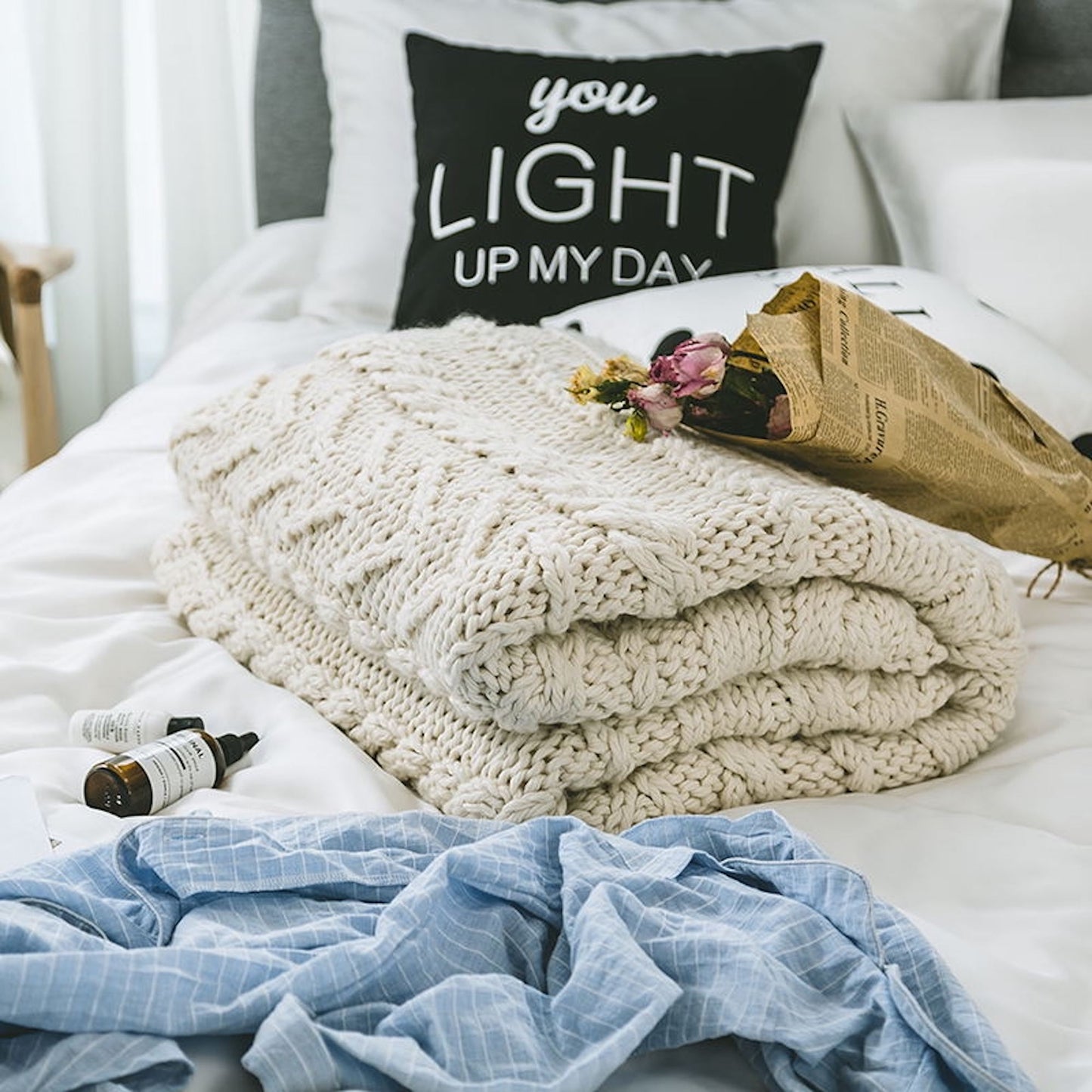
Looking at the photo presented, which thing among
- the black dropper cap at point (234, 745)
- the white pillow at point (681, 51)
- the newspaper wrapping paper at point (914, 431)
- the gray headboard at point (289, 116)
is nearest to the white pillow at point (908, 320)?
the newspaper wrapping paper at point (914, 431)

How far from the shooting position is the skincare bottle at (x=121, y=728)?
0.94 metres

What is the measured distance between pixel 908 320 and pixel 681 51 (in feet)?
2.10

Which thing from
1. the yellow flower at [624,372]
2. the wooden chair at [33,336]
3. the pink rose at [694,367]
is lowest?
the wooden chair at [33,336]

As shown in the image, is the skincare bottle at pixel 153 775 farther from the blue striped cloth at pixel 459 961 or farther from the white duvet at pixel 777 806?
the blue striped cloth at pixel 459 961

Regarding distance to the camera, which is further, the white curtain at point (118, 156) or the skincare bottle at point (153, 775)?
the white curtain at point (118, 156)

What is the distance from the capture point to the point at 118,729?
0.95 meters

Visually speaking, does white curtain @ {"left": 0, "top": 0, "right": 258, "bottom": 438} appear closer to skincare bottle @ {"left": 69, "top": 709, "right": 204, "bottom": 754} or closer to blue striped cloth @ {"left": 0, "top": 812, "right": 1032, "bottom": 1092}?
skincare bottle @ {"left": 69, "top": 709, "right": 204, "bottom": 754}

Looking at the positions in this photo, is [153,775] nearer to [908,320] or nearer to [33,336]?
[908,320]

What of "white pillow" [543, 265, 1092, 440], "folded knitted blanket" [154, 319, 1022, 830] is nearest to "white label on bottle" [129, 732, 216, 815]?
"folded knitted blanket" [154, 319, 1022, 830]

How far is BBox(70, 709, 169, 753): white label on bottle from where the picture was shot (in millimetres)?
943

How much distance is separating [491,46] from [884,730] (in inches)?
44.8

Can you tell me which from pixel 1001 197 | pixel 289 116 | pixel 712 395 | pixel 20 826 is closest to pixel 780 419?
pixel 712 395

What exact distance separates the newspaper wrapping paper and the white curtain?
5.47ft

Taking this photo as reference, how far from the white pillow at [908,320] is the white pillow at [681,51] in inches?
13.9
